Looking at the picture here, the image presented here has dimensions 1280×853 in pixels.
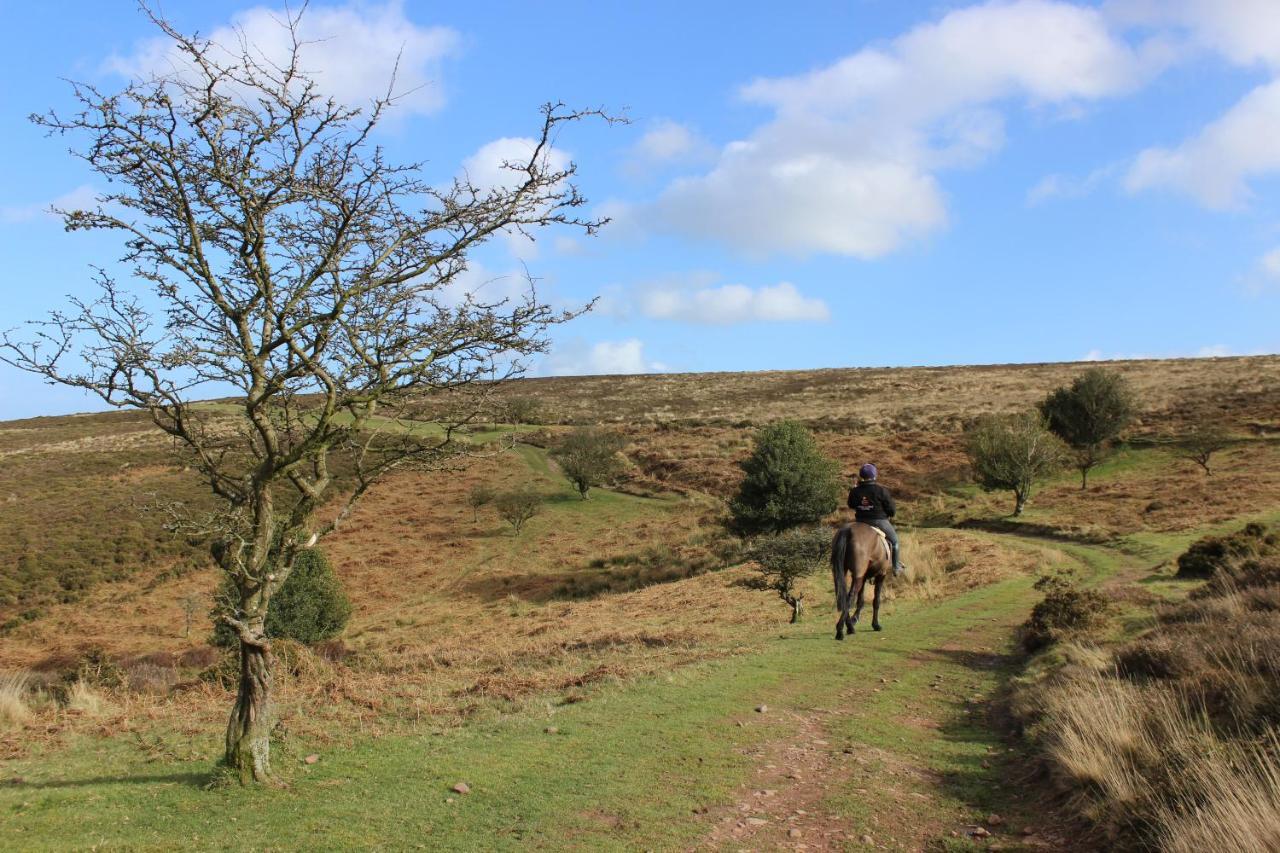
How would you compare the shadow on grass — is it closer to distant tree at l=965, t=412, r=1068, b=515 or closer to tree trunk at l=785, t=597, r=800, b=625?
tree trunk at l=785, t=597, r=800, b=625

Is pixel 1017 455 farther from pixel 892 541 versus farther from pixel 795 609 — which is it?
pixel 892 541

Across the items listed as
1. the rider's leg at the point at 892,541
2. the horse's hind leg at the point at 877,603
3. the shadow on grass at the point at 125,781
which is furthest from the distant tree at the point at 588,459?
the shadow on grass at the point at 125,781

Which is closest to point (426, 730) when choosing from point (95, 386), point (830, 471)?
point (95, 386)

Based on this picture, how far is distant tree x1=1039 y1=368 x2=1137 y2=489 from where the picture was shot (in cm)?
5072

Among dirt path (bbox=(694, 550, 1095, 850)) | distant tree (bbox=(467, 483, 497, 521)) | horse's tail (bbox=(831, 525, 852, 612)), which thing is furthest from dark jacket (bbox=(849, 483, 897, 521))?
distant tree (bbox=(467, 483, 497, 521))

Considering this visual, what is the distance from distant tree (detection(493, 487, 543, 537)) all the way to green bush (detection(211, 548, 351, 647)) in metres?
22.0

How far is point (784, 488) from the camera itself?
40.2 m

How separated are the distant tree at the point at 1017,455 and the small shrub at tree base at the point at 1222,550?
1833cm

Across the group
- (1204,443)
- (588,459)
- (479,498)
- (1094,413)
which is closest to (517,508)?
(479,498)

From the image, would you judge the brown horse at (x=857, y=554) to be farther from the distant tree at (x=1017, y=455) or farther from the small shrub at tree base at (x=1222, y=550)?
the distant tree at (x=1017, y=455)

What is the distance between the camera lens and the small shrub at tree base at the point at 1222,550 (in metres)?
18.6

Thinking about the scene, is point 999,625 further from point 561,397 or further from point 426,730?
point 561,397

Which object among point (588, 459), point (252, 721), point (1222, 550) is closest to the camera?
point (252, 721)

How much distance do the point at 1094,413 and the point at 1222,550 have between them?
3411 centimetres
